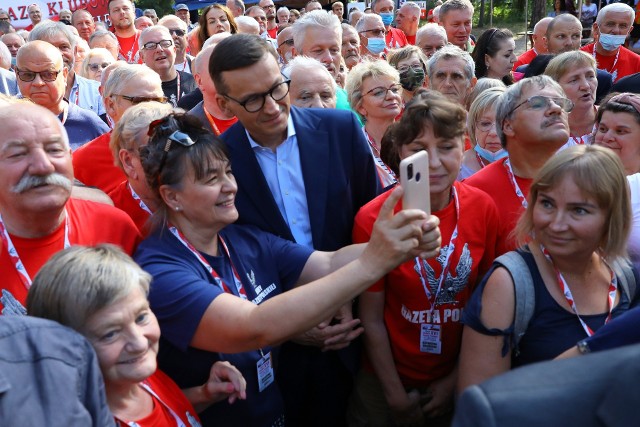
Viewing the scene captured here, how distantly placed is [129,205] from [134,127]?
0.39m

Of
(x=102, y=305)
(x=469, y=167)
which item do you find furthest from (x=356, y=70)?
(x=102, y=305)

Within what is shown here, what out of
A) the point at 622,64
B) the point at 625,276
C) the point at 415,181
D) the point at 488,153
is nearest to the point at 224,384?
the point at 415,181

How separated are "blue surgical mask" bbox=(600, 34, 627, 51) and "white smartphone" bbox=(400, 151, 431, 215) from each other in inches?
225

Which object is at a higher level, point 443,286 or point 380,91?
point 380,91

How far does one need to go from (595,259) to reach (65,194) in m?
1.95

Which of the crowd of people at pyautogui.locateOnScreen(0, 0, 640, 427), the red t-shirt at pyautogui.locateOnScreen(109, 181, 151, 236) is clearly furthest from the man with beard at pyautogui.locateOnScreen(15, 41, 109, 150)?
the red t-shirt at pyautogui.locateOnScreen(109, 181, 151, 236)

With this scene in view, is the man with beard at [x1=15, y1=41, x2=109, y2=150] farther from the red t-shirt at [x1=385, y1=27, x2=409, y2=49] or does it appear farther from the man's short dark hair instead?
the red t-shirt at [x1=385, y1=27, x2=409, y2=49]

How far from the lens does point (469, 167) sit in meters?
3.93

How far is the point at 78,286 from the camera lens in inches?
68.0

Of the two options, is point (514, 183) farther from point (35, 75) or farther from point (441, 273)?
point (35, 75)

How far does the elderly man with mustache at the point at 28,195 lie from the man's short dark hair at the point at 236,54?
0.77 metres

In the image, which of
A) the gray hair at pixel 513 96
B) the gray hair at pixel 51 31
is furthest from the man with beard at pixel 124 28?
the gray hair at pixel 513 96

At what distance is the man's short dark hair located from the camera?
8.98 feet

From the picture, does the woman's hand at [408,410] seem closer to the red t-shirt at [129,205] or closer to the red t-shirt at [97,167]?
the red t-shirt at [129,205]
